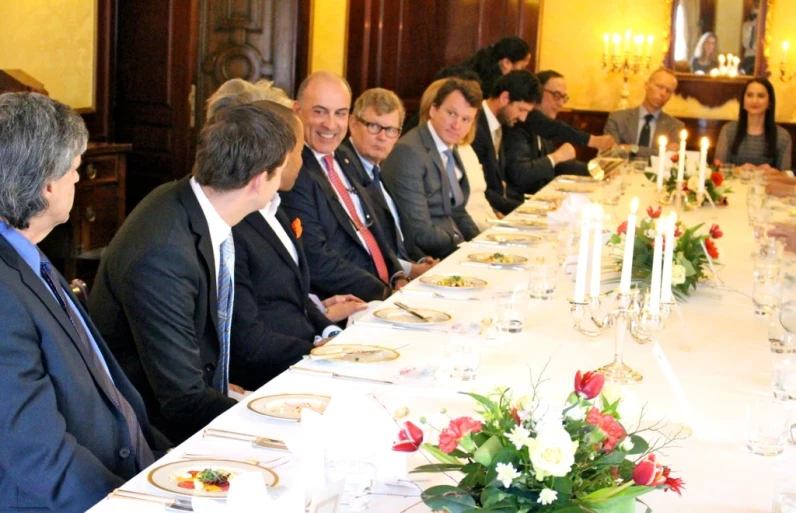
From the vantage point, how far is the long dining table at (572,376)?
189 centimetres

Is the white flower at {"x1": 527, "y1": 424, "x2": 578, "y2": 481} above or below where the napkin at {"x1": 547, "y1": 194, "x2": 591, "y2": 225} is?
above

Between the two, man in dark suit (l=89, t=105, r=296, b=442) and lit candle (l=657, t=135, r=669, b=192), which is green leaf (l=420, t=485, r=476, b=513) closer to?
man in dark suit (l=89, t=105, r=296, b=442)

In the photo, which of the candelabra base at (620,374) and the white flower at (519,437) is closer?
the white flower at (519,437)

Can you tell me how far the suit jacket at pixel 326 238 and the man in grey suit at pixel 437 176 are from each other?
843 mm

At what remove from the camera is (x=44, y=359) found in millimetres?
2016

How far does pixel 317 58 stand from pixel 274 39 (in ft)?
4.10

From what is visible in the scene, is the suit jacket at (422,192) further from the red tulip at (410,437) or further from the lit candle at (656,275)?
the red tulip at (410,437)

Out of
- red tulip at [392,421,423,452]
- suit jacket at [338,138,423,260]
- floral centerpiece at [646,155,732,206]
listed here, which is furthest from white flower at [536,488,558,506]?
floral centerpiece at [646,155,732,206]

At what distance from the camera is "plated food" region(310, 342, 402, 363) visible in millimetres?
2566

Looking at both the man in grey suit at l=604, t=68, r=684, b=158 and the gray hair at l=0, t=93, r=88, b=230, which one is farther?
the man in grey suit at l=604, t=68, r=684, b=158

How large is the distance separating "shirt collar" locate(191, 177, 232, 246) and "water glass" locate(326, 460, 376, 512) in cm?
124

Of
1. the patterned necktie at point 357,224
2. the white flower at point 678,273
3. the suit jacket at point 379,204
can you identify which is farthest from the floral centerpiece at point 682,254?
the suit jacket at point 379,204

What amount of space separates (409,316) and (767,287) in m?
1.17

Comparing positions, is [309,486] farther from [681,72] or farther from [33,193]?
[681,72]
